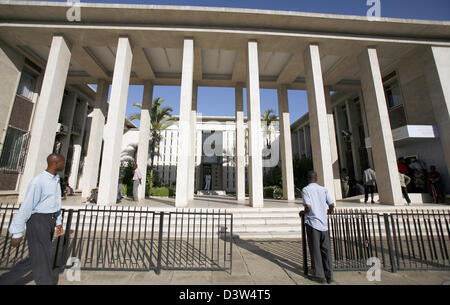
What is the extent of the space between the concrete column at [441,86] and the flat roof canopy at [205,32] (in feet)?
2.11

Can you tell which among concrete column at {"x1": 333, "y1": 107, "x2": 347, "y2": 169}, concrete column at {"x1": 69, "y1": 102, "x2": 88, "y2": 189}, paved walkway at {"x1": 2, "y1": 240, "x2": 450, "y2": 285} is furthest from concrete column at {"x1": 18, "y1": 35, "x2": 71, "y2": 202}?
concrete column at {"x1": 333, "y1": 107, "x2": 347, "y2": 169}

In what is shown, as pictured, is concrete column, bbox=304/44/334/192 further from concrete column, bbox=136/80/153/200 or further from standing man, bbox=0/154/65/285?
concrete column, bbox=136/80/153/200

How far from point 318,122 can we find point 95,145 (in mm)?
12374

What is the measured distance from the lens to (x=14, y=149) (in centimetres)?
1102

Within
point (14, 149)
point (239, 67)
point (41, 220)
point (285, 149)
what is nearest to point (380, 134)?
point (285, 149)

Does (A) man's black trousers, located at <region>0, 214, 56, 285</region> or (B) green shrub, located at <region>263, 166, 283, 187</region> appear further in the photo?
(B) green shrub, located at <region>263, 166, 283, 187</region>

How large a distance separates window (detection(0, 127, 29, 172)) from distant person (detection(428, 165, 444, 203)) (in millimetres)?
22621

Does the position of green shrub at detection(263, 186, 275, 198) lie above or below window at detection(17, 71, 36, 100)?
below

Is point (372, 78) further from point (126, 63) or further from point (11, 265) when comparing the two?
point (11, 265)

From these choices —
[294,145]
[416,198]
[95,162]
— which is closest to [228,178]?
[294,145]

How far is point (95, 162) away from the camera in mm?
11078

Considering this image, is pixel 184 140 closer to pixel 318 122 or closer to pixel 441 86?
pixel 318 122

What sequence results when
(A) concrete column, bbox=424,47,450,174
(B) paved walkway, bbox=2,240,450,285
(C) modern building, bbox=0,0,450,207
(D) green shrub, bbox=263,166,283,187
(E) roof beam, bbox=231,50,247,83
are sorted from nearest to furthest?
(B) paved walkway, bbox=2,240,450,285, (C) modern building, bbox=0,0,450,207, (A) concrete column, bbox=424,47,450,174, (E) roof beam, bbox=231,50,247,83, (D) green shrub, bbox=263,166,283,187

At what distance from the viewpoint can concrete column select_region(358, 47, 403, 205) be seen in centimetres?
825
